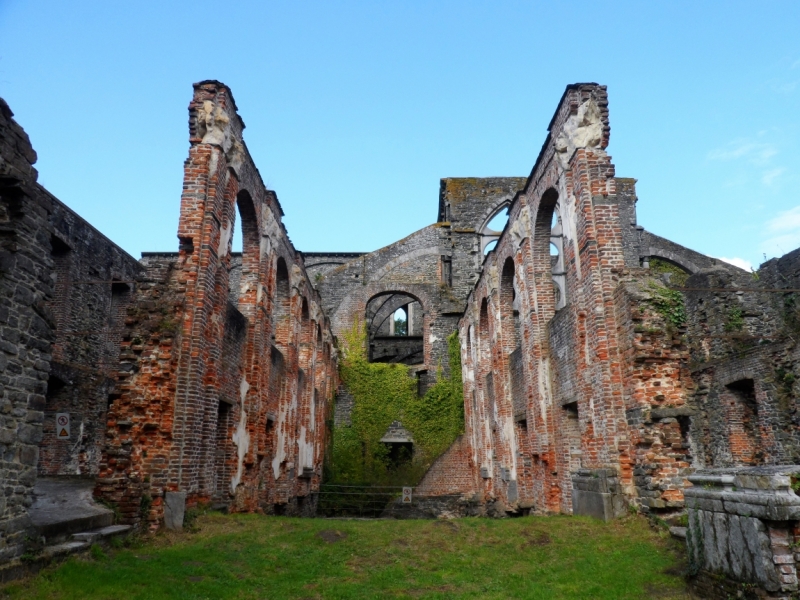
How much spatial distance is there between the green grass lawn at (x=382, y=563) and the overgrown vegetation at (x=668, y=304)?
2983 mm

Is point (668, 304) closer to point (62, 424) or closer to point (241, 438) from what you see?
point (241, 438)

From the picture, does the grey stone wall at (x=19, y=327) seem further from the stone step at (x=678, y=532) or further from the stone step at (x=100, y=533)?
the stone step at (x=678, y=532)

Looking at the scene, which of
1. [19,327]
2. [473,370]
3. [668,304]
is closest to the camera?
[19,327]

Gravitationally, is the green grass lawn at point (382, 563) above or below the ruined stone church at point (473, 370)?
below

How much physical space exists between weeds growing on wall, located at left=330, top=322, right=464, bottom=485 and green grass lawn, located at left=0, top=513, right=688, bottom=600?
1327cm

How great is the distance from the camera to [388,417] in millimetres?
23484

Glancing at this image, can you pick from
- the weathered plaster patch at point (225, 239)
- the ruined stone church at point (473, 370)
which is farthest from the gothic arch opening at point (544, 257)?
the weathered plaster patch at point (225, 239)

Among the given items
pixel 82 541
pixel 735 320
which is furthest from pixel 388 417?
pixel 82 541

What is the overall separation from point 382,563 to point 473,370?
1427cm

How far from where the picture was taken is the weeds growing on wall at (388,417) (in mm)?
22859

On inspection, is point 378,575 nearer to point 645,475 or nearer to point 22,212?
point 645,475

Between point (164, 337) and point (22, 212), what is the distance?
337 cm

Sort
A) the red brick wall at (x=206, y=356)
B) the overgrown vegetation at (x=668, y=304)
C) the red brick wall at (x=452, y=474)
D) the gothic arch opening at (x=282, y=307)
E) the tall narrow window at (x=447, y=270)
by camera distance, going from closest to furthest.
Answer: the red brick wall at (x=206, y=356) < the overgrown vegetation at (x=668, y=304) < the gothic arch opening at (x=282, y=307) < the red brick wall at (x=452, y=474) < the tall narrow window at (x=447, y=270)

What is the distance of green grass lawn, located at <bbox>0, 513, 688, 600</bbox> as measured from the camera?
5879mm
